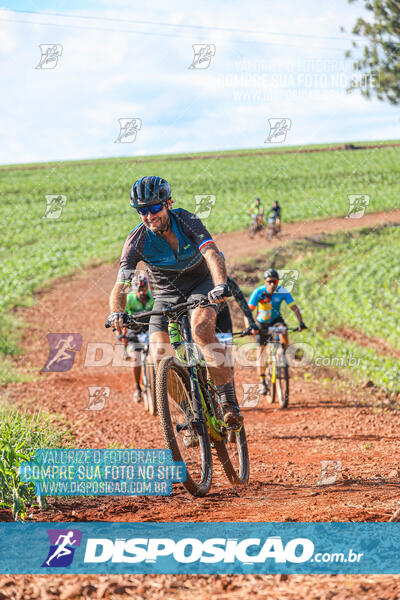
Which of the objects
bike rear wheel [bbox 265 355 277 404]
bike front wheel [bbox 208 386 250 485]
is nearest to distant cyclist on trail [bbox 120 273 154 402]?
bike rear wheel [bbox 265 355 277 404]

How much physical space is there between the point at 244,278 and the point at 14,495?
63.1 feet

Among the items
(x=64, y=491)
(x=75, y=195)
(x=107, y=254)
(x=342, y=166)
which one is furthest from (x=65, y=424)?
(x=342, y=166)

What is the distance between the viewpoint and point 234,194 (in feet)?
141

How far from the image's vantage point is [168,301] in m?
5.55

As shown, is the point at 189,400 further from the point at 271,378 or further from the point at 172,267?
the point at 271,378

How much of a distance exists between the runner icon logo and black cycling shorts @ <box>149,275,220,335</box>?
182cm

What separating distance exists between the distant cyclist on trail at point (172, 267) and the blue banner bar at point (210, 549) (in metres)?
1.54

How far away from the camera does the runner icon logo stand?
3725mm

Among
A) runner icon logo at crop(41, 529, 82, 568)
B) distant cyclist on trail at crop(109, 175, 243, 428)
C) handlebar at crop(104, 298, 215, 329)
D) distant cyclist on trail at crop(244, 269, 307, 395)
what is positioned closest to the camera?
runner icon logo at crop(41, 529, 82, 568)

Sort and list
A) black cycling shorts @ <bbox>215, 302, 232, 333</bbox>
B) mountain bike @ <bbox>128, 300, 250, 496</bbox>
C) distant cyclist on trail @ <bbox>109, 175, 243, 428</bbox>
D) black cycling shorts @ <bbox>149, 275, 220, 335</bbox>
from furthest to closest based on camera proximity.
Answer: black cycling shorts @ <bbox>215, 302, 232, 333</bbox> → black cycling shorts @ <bbox>149, 275, 220, 335</bbox> → distant cyclist on trail @ <bbox>109, 175, 243, 428</bbox> → mountain bike @ <bbox>128, 300, 250, 496</bbox>

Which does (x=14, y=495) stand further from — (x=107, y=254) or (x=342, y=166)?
(x=342, y=166)

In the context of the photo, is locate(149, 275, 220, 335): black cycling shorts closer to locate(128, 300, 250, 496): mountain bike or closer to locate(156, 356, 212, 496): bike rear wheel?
locate(128, 300, 250, 496): mountain bike

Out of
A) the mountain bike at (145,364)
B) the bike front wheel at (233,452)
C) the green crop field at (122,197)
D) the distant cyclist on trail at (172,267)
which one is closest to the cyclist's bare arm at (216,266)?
the distant cyclist on trail at (172,267)

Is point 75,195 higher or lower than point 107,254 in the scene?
higher
